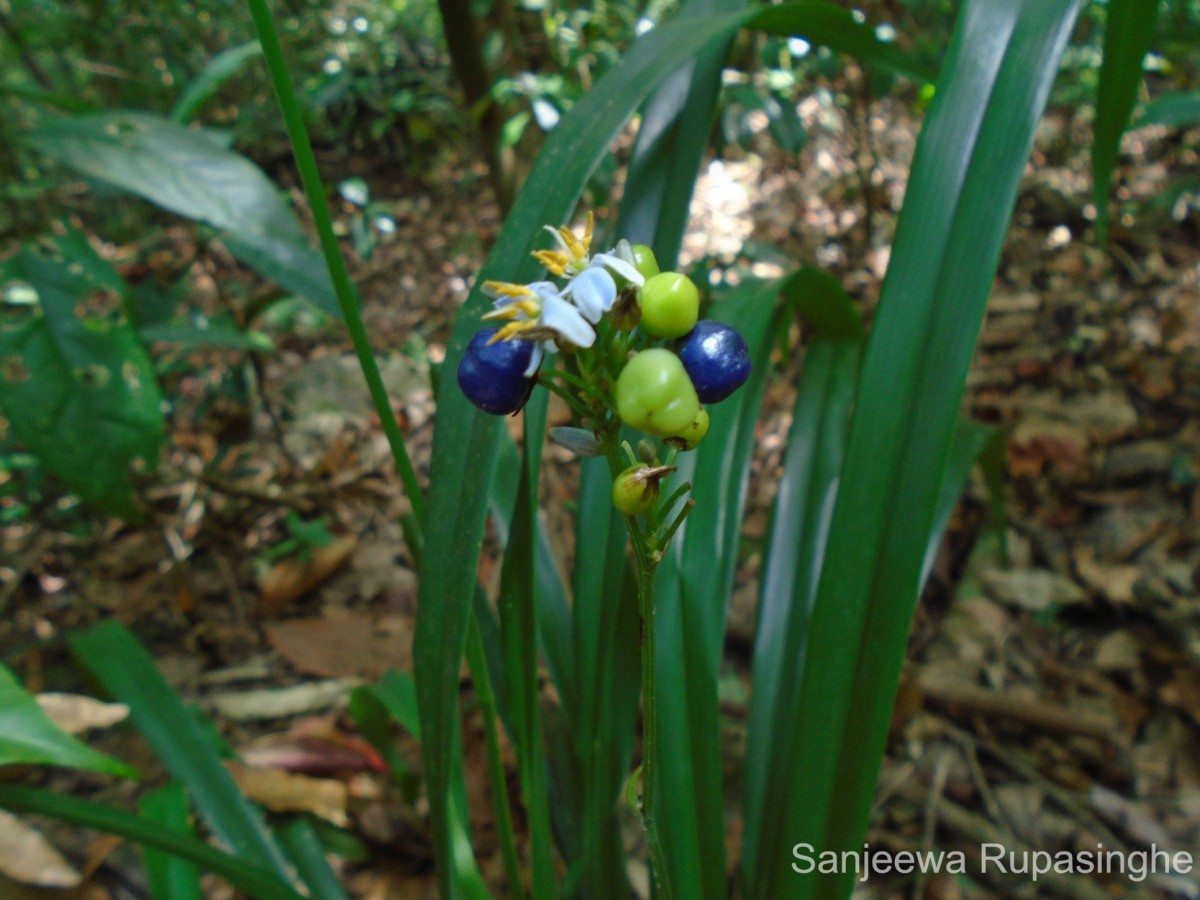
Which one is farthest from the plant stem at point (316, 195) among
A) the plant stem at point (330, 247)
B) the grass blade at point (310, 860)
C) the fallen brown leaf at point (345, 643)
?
the fallen brown leaf at point (345, 643)

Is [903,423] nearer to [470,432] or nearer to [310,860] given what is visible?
[470,432]

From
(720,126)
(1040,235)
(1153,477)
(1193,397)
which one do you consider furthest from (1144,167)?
(720,126)

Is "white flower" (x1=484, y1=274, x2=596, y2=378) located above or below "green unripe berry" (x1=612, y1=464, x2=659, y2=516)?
above

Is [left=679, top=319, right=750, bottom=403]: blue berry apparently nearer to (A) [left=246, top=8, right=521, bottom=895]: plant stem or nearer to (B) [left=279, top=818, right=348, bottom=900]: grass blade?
(A) [left=246, top=8, right=521, bottom=895]: plant stem

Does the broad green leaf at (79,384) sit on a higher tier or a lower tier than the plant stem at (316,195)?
lower

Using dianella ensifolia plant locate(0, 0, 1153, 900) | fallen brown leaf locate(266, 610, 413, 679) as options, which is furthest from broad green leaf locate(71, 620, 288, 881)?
fallen brown leaf locate(266, 610, 413, 679)

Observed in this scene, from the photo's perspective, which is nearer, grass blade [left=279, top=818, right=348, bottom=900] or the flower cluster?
the flower cluster

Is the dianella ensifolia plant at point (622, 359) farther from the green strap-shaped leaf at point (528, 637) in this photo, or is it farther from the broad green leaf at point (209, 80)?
the broad green leaf at point (209, 80)
